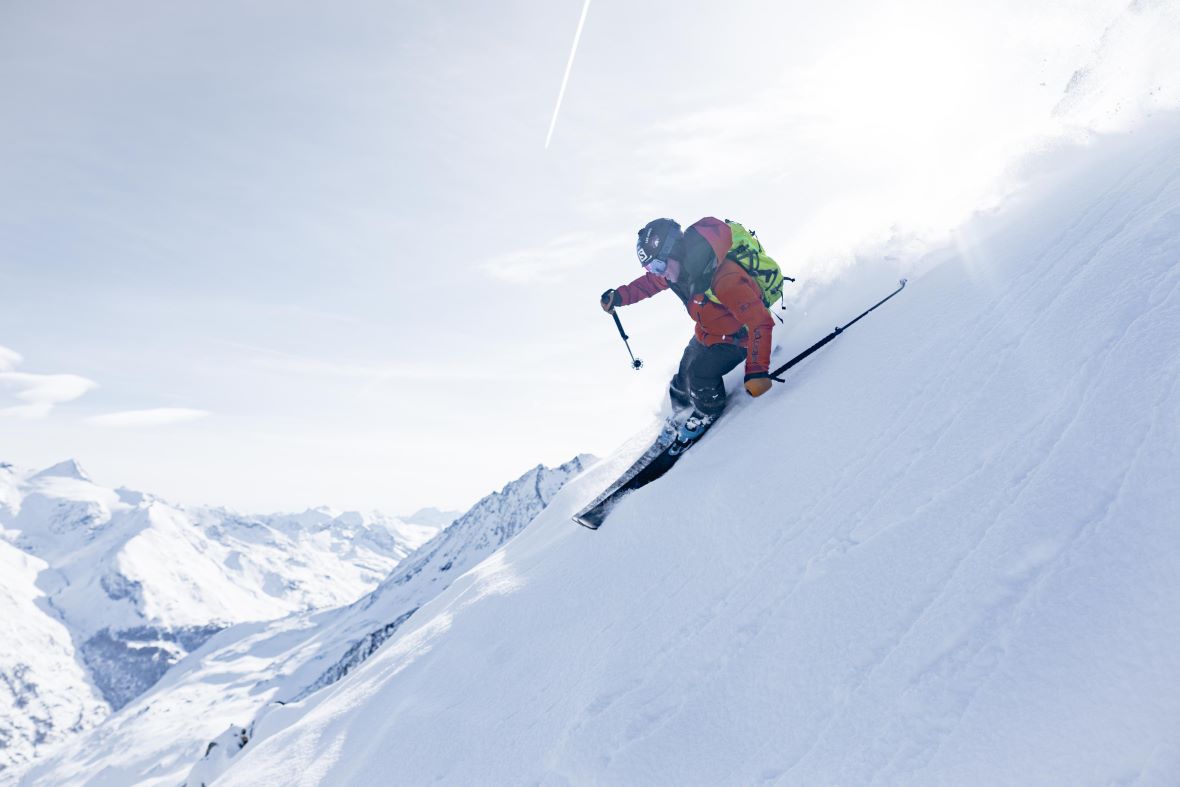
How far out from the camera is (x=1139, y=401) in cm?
415

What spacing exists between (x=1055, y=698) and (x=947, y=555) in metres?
1.17

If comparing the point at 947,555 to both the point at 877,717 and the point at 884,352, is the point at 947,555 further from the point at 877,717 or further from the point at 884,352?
the point at 884,352

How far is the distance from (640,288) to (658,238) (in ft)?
6.14

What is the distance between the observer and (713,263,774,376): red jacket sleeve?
8031 mm

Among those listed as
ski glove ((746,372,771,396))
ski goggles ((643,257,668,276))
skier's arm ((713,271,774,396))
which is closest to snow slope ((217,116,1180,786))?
ski glove ((746,372,771,396))

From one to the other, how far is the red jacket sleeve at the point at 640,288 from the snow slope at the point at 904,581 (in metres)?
3.10

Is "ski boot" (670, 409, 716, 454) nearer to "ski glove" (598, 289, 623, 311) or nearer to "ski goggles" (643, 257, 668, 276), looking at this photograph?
"ski goggles" (643, 257, 668, 276)

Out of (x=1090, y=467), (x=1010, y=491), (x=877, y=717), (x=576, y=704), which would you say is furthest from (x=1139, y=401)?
(x=576, y=704)

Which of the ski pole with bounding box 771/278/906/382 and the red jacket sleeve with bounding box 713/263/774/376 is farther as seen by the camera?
the ski pole with bounding box 771/278/906/382

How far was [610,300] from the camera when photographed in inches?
432

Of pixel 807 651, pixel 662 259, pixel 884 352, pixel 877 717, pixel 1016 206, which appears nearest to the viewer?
pixel 877 717

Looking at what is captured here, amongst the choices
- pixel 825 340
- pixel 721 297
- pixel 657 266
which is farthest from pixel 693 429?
pixel 657 266

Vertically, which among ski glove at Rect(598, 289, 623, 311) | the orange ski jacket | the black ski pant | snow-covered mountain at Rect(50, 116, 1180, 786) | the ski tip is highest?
ski glove at Rect(598, 289, 623, 311)

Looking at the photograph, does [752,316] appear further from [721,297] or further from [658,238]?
[658,238]
